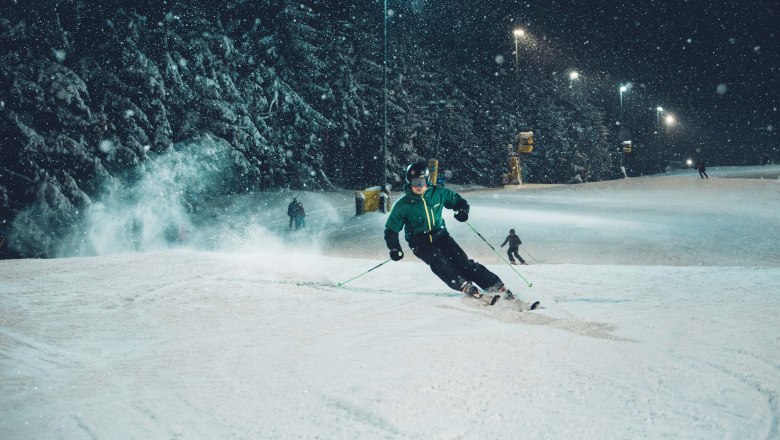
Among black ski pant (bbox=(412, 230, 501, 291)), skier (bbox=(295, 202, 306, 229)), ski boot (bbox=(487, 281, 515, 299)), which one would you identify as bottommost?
skier (bbox=(295, 202, 306, 229))

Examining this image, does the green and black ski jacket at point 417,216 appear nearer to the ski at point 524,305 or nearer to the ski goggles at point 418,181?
the ski goggles at point 418,181

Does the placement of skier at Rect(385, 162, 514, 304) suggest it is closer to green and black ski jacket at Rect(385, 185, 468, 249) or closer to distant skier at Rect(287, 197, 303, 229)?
green and black ski jacket at Rect(385, 185, 468, 249)

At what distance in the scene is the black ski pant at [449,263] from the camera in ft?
19.7

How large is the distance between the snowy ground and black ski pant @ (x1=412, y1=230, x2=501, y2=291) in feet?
0.91

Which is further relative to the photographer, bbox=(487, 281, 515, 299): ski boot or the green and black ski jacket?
the green and black ski jacket

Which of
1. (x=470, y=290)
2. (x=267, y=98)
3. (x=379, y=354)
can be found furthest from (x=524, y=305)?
(x=267, y=98)

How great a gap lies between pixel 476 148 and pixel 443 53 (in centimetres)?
864

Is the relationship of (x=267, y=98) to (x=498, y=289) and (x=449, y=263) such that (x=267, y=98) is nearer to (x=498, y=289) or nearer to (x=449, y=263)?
(x=449, y=263)

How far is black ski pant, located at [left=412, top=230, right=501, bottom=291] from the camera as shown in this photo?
6.02 m

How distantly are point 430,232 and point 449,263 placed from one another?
43 centimetres

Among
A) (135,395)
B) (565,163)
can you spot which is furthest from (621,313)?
(565,163)

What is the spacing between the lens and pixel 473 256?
15.4 m

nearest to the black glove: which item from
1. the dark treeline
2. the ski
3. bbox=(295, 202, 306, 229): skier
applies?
the ski

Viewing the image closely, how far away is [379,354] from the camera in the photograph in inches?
157
